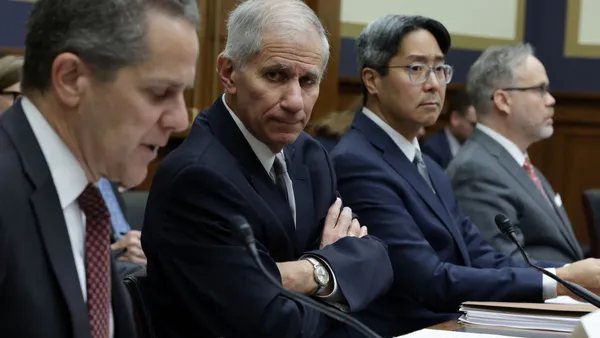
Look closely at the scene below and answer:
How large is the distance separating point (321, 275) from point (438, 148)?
411 centimetres

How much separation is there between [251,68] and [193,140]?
232mm

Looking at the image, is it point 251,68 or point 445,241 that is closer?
point 251,68

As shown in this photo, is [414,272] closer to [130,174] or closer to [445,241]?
[445,241]

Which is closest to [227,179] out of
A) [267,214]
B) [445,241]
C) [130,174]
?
[267,214]

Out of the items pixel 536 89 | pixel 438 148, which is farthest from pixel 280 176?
pixel 438 148

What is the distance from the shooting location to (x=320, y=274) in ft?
7.14

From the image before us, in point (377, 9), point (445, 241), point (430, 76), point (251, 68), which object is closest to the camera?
point (251, 68)

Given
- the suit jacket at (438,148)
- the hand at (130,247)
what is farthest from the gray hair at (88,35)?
the suit jacket at (438,148)

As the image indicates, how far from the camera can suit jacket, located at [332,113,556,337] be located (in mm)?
2652

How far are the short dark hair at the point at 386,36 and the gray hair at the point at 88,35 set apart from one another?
5.36 feet

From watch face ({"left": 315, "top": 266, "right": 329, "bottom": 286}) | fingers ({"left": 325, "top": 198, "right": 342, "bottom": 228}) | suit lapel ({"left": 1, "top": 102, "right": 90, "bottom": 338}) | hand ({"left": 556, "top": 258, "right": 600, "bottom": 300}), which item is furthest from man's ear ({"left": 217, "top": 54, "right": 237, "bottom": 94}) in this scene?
hand ({"left": 556, "top": 258, "right": 600, "bottom": 300})

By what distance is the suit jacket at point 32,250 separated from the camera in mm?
1338

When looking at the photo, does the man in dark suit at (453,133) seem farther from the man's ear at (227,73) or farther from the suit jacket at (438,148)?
the man's ear at (227,73)

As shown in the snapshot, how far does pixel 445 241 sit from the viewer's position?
282 centimetres
